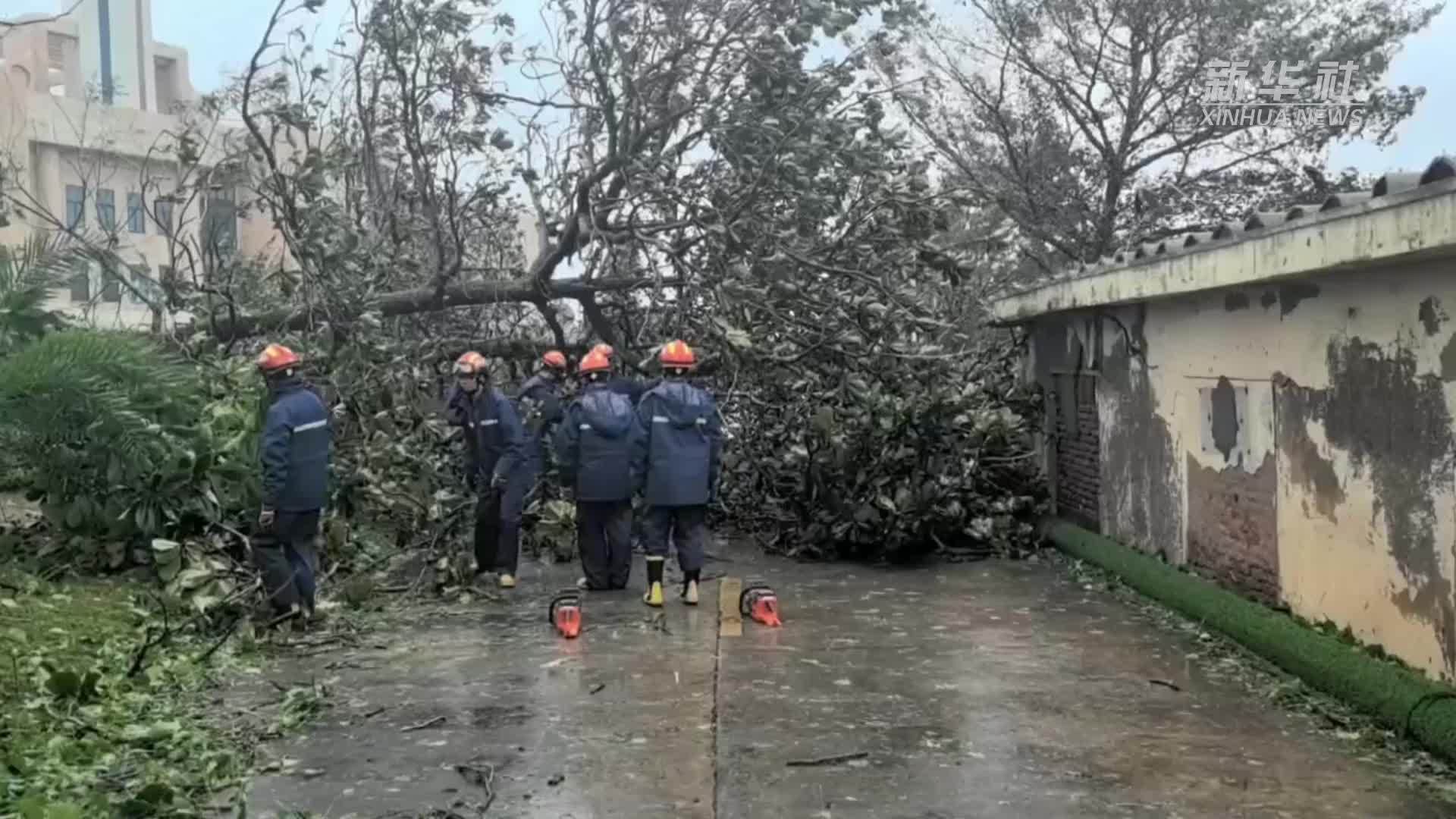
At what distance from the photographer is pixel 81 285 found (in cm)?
1073

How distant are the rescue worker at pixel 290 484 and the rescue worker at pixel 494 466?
1631 millimetres

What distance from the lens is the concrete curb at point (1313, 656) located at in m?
5.39

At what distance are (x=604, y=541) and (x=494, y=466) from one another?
0.96 meters

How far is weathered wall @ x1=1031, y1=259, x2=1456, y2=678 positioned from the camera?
578 cm

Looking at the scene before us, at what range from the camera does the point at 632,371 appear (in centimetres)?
1198

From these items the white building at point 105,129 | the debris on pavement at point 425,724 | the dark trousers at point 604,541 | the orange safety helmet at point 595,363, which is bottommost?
the debris on pavement at point 425,724

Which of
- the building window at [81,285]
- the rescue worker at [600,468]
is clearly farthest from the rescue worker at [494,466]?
the building window at [81,285]

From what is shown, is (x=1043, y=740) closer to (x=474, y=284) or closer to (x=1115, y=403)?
(x=1115, y=403)

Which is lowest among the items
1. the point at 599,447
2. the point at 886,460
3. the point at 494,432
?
the point at 886,460

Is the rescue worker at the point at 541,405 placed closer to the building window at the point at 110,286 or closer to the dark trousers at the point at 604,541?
the dark trousers at the point at 604,541

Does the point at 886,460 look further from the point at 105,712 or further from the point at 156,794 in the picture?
the point at 156,794

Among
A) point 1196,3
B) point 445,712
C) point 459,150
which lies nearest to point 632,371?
point 459,150

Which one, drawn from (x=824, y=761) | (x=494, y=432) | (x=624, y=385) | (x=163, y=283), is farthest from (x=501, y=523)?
(x=824, y=761)

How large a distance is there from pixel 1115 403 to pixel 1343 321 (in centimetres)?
378
